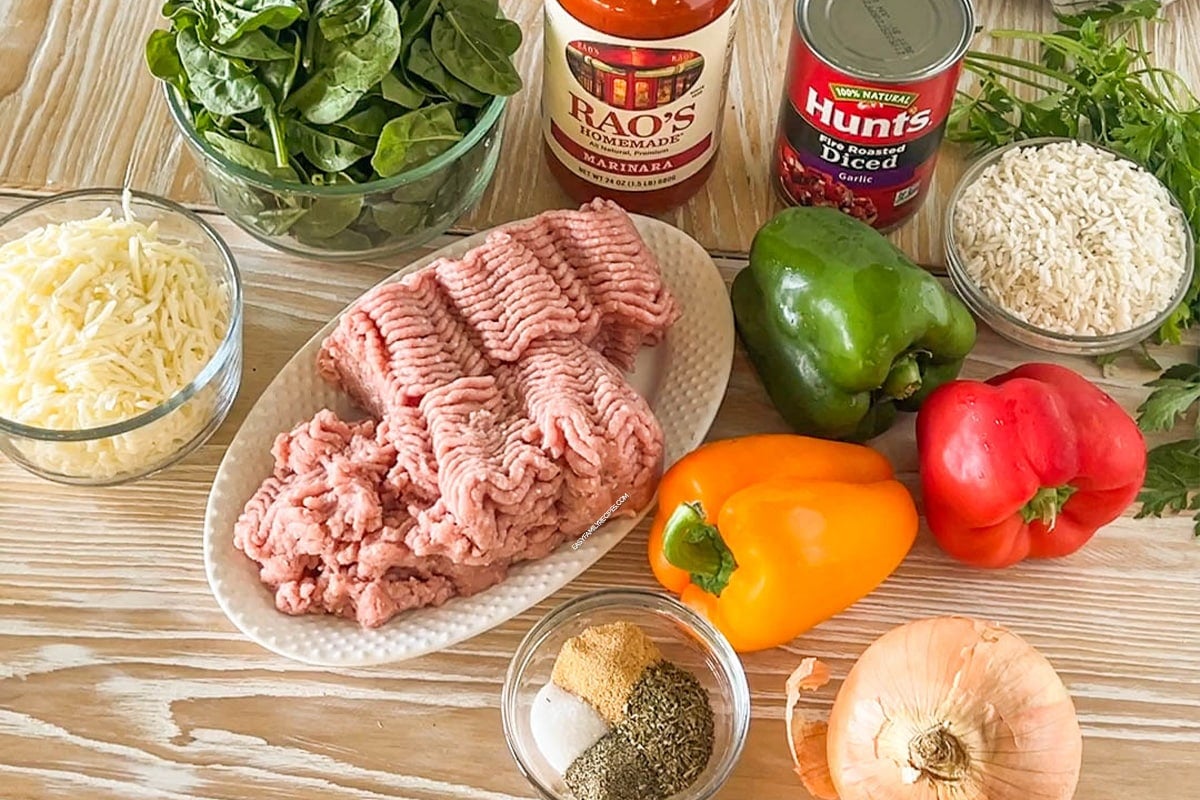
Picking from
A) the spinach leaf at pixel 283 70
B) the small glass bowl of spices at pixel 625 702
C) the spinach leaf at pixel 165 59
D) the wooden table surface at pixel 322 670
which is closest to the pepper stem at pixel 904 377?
the wooden table surface at pixel 322 670

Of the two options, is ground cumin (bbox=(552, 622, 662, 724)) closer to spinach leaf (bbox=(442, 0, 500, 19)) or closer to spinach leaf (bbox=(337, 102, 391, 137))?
spinach leaf (bbox=(337, 102, 391, 137))

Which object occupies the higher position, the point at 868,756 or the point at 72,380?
the point at 72,380

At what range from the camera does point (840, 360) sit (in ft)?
4.91

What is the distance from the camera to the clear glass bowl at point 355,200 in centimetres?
153

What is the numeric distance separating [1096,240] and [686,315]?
50 centimetres

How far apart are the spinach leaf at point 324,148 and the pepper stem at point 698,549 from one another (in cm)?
52

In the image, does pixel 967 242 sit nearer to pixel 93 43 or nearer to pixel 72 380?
pixel 72 380

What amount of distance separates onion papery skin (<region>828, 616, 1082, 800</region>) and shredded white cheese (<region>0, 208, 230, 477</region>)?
0.78 meters

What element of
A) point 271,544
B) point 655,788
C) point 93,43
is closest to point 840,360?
point 655,788

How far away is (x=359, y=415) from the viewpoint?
157cm

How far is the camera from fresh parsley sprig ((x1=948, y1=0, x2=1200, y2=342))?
170cm

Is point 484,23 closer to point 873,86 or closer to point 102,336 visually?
point 873,86

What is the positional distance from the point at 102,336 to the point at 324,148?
0.31 m

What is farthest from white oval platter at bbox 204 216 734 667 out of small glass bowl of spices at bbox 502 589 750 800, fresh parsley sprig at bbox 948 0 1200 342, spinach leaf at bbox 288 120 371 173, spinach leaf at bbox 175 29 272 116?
fresh parsley sprig at bbox 948 0 1200 342
